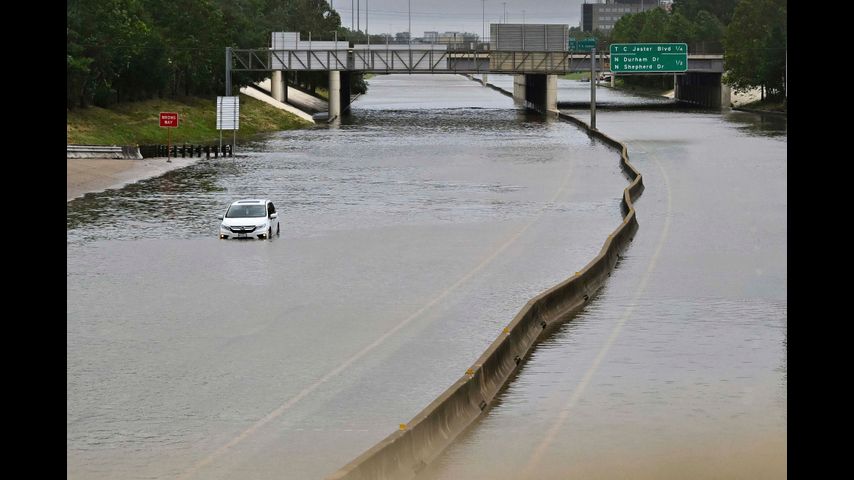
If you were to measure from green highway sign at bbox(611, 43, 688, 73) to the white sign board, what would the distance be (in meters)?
54.9

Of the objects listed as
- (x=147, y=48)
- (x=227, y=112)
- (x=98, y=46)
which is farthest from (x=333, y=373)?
(x=147, y=48)

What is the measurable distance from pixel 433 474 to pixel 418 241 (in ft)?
105

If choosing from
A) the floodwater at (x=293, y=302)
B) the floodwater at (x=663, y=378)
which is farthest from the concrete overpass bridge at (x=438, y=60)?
the floodwater at (x=663, y=378)

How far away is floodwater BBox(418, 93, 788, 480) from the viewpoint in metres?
23.5

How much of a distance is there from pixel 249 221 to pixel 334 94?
343 feet

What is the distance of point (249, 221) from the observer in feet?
177

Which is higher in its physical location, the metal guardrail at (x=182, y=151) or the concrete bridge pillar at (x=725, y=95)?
the concrete bridge pillar at (x=725, y=95)

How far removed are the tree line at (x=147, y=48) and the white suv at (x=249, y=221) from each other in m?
45.9

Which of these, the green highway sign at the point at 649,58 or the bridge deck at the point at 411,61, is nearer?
the green highway sign at the point at 649,58

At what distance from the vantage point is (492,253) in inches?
1976

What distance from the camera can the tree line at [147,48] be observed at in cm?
11525

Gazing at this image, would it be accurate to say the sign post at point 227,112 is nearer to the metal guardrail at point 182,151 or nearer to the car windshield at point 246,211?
A: the metal guardrail at point 182,151
